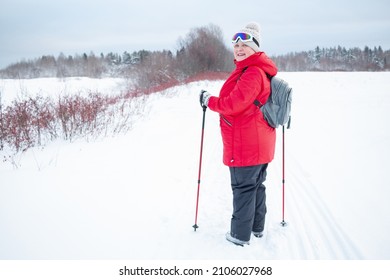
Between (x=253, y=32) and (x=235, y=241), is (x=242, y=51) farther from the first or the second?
(x=235, y=241)

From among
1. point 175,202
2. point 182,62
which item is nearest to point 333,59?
point 182,62

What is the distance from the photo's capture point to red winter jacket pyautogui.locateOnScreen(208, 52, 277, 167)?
2.38 m

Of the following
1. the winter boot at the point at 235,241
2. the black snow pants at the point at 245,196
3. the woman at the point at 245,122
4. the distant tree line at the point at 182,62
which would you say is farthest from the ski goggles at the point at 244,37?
the distant tree line at the point at 182,62

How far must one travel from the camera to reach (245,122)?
8.34 ft

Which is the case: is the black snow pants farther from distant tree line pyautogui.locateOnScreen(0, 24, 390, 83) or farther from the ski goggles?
distant tree line pyautogui.locateOnScreen(0, 24, 390, 83)

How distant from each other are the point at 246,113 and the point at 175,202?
1896 mm

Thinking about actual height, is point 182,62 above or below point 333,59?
below

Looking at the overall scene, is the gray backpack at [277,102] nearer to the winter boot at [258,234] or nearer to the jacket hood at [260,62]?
the jacket hood at [260,62]

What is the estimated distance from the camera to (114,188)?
4.10m

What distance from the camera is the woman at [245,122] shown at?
7.88 feet

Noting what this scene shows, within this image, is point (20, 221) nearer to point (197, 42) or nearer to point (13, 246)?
point (13, 246)

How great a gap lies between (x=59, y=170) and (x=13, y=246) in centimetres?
190

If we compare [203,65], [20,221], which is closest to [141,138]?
[20,221]

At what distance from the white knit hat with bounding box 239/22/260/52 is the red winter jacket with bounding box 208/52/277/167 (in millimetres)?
89
